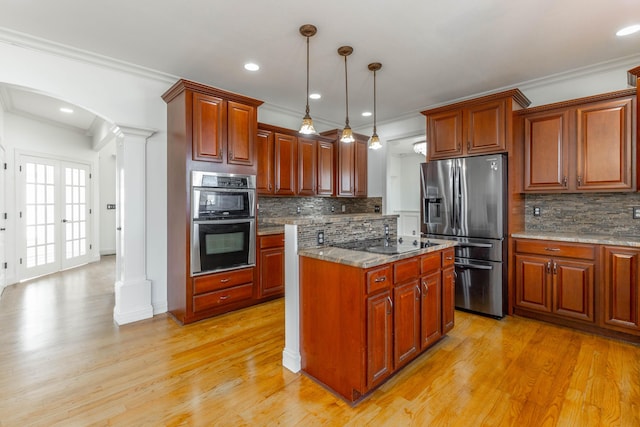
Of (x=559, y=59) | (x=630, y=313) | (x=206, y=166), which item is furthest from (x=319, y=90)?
(x=630, y=313)

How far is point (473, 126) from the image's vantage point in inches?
142

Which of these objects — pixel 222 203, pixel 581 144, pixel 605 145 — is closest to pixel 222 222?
pixel 222 203

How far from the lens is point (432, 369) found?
2.36 m

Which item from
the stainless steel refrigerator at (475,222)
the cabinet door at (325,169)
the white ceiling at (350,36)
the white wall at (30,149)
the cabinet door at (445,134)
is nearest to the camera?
the white ceiling at (350,36)

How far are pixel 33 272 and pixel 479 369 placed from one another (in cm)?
662

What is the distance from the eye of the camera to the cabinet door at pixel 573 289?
2979 mm

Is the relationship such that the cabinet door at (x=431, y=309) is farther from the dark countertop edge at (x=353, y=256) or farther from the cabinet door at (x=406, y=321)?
the dark countertop edge at (x=353, y=256)

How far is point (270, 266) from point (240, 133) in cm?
167

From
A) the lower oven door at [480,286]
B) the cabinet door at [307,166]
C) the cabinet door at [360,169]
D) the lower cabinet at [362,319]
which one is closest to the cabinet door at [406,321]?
the lower cabinet at [362,319]

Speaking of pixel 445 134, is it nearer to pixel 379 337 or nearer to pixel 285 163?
pixel 285 163

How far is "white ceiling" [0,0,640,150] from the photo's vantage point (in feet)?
7.78

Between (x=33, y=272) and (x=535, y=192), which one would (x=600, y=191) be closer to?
(x=535, y=192)

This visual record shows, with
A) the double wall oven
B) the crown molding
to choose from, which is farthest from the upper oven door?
the crown molding

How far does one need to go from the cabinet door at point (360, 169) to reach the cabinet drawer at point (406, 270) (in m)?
3.25
